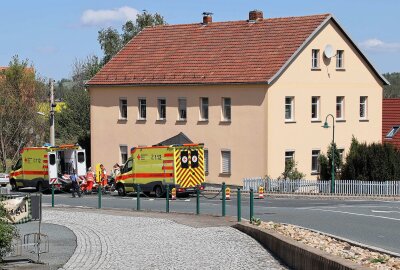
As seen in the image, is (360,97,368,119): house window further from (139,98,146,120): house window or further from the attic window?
(139,98,146,120): house window

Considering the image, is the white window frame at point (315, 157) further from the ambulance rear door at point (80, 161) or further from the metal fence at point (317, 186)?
the ambulance rear door at point (80, 161)

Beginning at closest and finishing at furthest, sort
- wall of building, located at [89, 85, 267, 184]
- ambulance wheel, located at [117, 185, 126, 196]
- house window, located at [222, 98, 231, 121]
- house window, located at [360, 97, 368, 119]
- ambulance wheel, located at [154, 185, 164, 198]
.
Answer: ambulance wheel, located at [154, 185, 164, 198], ambulance wheel, located at [117, 185, 126, 196], wall of building, located at [89, 85, 267, 184], house window, located at [222, 98, 231, 121], house window, located at [360, 97, 368, 119]

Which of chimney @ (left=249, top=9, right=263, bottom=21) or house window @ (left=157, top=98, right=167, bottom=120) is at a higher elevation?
chimney @ (left=249, top=9, right=263, bottom=21)

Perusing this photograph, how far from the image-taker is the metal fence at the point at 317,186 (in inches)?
1933

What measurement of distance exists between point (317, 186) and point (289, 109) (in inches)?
232

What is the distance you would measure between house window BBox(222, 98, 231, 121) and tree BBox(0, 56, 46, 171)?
1897 centimetres

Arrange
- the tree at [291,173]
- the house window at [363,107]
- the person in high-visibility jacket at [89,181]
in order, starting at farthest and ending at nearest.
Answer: the house window at [363,107] → the tree at [291,173] → the person in high-visibility jacket at [89,181]

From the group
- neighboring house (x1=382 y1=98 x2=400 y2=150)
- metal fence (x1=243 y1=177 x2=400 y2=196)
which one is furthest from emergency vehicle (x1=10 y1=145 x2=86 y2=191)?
neighboring house (x1=382 y1=98 x2=400 y2=150)

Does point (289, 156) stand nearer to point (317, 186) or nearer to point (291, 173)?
point (291, 173)

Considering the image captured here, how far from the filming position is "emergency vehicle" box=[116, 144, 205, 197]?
147 feet

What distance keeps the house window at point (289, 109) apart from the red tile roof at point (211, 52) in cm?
281

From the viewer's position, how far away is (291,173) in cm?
5294

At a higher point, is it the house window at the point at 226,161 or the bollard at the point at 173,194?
the house window at the point at 226,161

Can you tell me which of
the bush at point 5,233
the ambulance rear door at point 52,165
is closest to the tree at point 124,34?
the ambulance rear door at point 52,165
